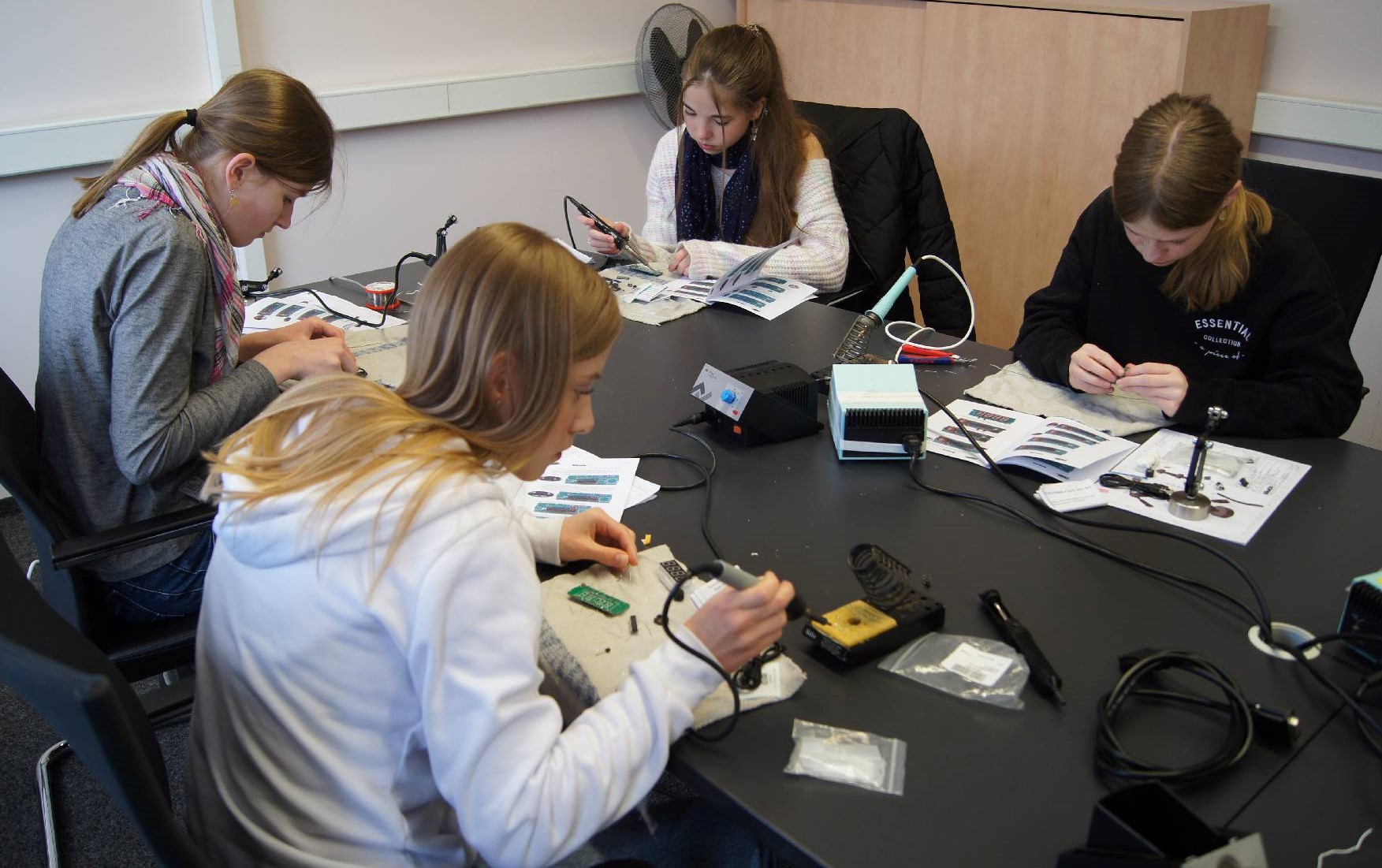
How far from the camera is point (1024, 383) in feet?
5.76

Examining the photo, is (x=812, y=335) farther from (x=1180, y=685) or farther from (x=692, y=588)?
(x=1180, y=685)

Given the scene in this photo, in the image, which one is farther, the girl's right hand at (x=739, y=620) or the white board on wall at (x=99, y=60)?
the white board on wall at (x=99, y=60)

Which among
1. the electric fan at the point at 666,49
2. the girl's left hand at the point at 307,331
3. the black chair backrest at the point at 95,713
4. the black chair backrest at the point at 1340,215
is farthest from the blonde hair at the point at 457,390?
the electric fan at the point at 666,49

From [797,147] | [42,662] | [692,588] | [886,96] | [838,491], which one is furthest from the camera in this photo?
[886,96]

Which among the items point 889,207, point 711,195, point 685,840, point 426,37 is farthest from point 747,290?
point 426,37

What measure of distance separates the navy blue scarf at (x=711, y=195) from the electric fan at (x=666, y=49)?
4.13 ft

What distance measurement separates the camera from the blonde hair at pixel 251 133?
153 centimetres

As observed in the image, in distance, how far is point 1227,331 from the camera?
5.59ft

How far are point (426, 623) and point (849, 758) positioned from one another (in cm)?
40

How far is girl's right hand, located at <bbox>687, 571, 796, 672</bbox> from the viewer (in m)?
0.97

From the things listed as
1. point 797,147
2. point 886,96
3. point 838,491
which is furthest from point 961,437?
point 886,96

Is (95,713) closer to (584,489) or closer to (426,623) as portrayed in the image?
(426,623)

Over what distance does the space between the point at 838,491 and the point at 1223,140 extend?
2.61 ft

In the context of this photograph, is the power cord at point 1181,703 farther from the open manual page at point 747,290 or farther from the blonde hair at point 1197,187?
the open manual page at point 747,290
